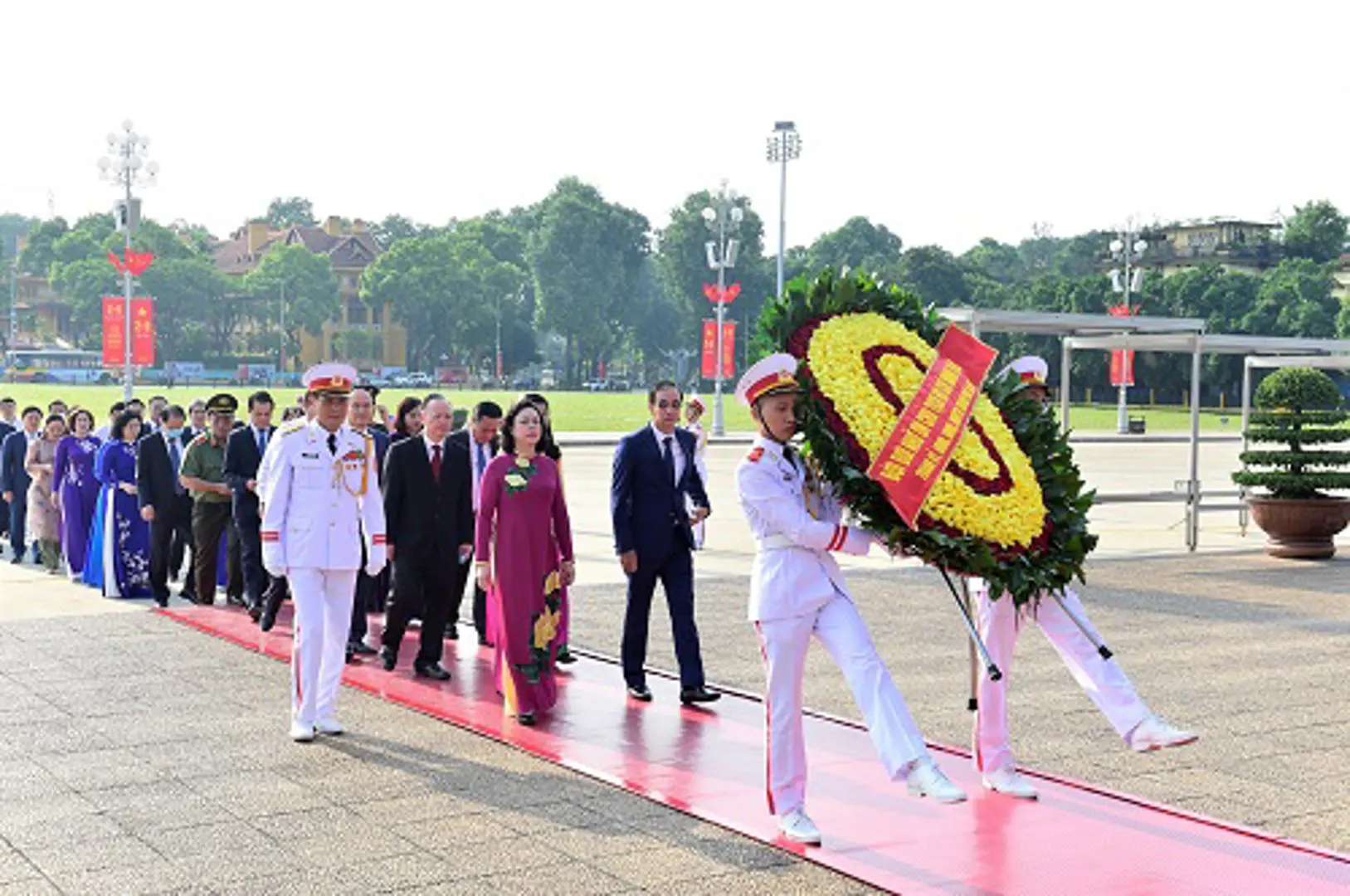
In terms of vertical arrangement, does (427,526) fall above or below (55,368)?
below

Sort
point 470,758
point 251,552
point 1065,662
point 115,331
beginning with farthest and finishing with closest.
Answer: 1. point 115,331
2. point 251,552
3. point 470,758
4. point 1065,662

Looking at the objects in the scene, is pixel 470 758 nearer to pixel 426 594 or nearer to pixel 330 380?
pixel 330 380

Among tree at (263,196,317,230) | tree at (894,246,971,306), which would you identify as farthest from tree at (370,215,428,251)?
tree at (894,246,971,306)

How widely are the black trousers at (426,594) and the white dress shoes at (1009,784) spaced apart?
405cm

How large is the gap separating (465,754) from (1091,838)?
300cm

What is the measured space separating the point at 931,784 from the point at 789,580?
3.15 feet

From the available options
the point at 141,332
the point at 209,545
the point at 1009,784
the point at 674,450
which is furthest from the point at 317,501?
the point at 141,332

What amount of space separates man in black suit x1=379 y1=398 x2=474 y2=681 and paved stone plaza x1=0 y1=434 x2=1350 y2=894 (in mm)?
785

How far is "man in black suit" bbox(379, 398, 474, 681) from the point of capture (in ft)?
31.7

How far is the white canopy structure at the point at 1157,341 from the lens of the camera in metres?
15.2

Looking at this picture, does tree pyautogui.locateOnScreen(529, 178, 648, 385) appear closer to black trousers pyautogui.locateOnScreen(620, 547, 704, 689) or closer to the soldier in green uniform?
the soldier in green uniform

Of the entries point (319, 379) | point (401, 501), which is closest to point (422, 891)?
point (319, 379)

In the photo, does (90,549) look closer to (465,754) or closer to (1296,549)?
(465,754)

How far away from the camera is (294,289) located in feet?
360
